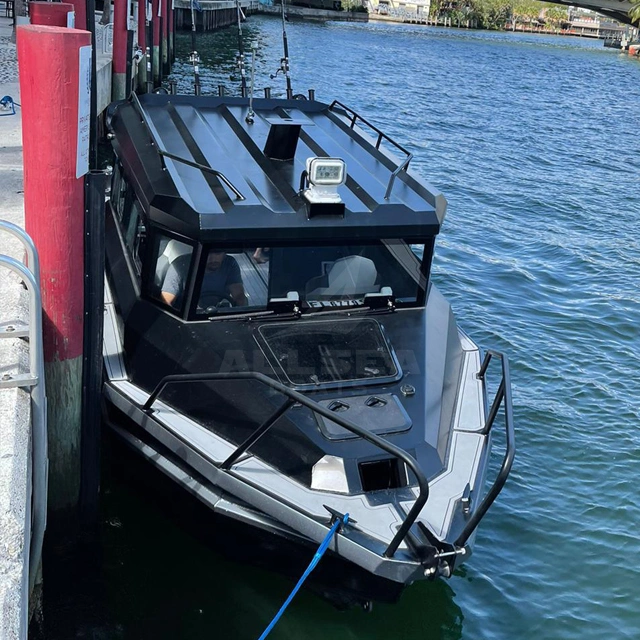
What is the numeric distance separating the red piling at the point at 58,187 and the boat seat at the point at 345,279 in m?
1.87

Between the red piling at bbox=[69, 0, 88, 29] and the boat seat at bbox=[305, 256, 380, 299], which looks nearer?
the boat seat at bbox=[305, 256, 380, 299]

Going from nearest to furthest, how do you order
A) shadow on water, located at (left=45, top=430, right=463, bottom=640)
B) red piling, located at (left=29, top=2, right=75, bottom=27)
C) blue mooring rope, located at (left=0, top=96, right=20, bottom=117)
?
1. shadow on water, located at (left=45, top=430, right=463, bottom=640)
2. red piling, located at (left=29, top=2, right=75, bottom=27)
3. blue mooring rope, located at (left=0, top=96, right=20, bottom=117)

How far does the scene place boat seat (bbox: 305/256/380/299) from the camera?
21.6 ft

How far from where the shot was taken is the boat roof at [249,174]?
623 centimetres

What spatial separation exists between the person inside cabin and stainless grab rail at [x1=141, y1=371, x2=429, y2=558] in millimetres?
718

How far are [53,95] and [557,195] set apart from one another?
15941mm

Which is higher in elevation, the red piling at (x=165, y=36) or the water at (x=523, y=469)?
the red piling at (x=165, y=36)

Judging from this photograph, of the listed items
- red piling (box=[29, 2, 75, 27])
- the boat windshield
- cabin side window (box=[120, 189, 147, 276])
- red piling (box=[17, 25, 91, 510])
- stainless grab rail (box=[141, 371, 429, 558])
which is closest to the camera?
stainless grab rail (box=[141, 371, 429, 558])

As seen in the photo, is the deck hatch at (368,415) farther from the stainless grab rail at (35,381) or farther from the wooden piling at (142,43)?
the wooden piling at (142,43)

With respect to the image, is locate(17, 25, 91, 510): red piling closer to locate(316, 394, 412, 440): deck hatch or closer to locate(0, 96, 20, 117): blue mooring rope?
locate(316, 394, 412, 440): deck hatch

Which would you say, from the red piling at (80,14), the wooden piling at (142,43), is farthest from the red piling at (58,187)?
the wooden piling at (142,43)

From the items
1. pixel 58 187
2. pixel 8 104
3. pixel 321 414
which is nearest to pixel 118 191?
pixel 58 187

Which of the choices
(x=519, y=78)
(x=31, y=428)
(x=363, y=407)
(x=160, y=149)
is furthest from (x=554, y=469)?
(x=519, y=78)

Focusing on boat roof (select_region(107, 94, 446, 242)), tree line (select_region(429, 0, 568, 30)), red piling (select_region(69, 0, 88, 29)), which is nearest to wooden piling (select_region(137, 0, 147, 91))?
red piling (select_region(69, 0, 88, 29))
